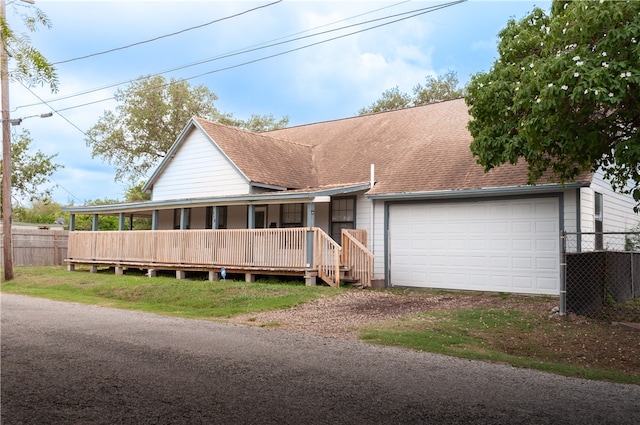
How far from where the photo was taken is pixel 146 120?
34844 millimetres

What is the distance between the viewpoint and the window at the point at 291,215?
1950 centimetres

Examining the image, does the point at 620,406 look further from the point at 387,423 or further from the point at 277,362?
the point at 277,362

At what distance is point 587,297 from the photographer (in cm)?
1081

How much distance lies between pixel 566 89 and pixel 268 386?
6191 millimetres

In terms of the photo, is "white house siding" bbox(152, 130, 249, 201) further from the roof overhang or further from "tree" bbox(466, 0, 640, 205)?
"tree" bbox(466, 0, 640, 205)

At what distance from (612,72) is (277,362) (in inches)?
252

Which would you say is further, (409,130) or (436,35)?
(409,130)

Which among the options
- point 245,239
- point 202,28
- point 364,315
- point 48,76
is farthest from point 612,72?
point 202,28

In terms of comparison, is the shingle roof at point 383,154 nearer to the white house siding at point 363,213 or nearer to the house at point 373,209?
the house at point 373,209

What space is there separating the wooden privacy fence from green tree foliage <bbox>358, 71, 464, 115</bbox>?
70.3 feet

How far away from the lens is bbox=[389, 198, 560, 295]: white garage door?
14.0 metres

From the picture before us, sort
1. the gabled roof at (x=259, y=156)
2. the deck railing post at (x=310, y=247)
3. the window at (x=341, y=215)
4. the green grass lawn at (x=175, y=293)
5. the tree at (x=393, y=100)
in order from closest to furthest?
the green grass lawn at (x=175, y=293), the deck railing post at (x=310, y=247), the window at (x=341, y=215), the gabled roof at (x=259, y=156), the tree at (x=393, y=100)

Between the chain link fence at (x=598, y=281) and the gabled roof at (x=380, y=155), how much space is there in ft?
9.77

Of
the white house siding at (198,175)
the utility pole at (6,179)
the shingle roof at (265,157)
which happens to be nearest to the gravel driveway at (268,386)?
the shingle roof at (265,157)
